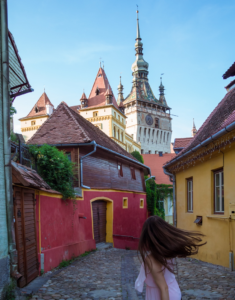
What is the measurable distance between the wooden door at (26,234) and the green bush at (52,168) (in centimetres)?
267

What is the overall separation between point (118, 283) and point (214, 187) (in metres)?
3.92

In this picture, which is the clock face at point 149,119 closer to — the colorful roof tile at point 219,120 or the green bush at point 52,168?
the colorful roof tile at point 219,120

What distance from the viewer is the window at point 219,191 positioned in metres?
8.84

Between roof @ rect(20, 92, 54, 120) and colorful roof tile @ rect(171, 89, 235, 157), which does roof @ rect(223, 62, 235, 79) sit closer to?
colorful roof tile @ rect(171, 89, 235, 157)

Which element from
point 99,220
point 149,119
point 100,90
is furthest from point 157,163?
point 149,119

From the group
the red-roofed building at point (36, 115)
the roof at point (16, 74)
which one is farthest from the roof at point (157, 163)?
the roof at point (16, 74)

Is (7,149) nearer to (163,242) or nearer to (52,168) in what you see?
(163,242)

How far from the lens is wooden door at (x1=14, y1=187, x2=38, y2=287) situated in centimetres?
649

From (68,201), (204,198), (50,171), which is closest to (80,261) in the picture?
(68,201)

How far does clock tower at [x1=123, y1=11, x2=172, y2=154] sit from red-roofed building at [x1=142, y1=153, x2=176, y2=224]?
1495 inches

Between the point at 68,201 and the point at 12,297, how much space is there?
239 inches

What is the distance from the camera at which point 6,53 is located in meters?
6.12

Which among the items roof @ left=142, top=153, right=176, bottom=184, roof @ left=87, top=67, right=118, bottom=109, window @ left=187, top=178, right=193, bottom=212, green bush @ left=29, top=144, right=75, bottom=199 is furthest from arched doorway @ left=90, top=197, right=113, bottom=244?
roof @ left=87, top=67, right=118, bottom=109

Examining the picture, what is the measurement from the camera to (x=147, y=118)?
3497 inches
